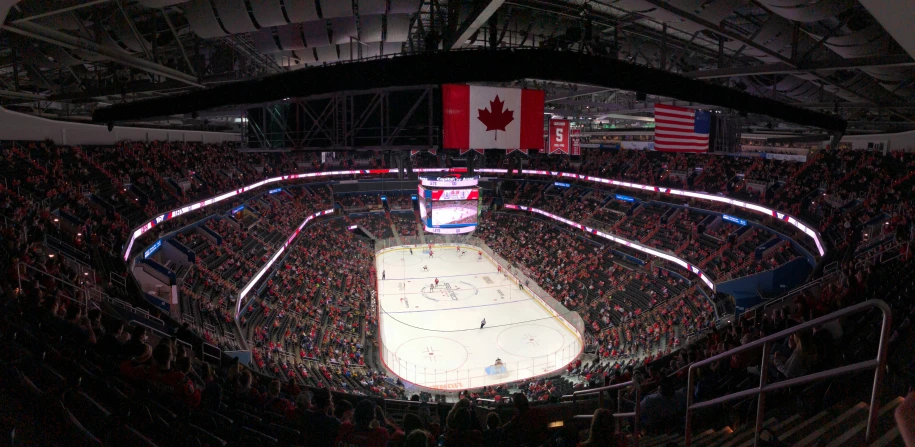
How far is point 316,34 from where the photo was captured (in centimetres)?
1120

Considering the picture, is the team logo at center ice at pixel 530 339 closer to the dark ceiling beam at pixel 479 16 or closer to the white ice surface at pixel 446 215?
the white ice surface at pixel 446 215

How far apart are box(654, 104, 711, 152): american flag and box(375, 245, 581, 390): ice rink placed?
387 inches

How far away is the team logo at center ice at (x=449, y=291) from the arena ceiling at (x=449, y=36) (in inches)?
493

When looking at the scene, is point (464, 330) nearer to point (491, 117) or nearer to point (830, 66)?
point (491, 117)

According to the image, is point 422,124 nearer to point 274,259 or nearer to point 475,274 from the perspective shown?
point 274,259

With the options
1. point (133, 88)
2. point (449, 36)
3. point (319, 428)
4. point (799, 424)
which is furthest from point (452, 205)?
point (799, 424)

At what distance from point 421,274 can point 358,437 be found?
1059 inches

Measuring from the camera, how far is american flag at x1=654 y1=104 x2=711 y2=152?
11805 mm

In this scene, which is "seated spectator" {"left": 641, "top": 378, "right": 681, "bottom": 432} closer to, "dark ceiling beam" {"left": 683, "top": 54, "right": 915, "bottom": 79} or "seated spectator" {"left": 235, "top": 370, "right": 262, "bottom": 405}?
"seated spectator" {"left": 235, "top": 370, "right": 262, "bottom": 405}

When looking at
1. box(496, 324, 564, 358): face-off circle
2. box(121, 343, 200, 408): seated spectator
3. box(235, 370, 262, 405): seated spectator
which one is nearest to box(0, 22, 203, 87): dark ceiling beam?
box(121, 343, 200, 408): seated spectator

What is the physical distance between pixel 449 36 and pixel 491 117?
1666 mm

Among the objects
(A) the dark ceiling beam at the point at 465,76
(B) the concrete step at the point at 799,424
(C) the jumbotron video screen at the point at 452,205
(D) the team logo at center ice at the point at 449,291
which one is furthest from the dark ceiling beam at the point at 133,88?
(C) the jumbotron video screen at the point at 452,205

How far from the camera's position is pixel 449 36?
8.64 m

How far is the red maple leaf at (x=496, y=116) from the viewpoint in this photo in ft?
27.3
